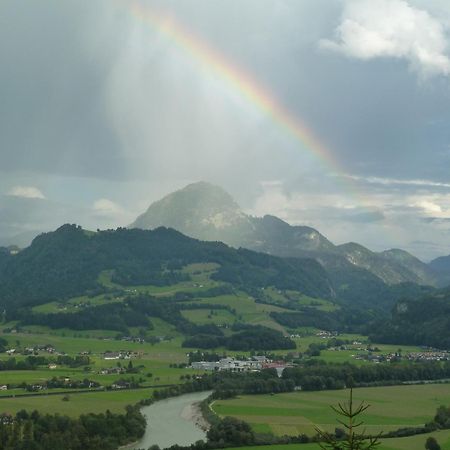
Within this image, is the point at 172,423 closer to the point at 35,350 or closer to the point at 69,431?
the point at 69,431

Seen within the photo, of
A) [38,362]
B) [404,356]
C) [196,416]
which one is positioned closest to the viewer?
[196,416]

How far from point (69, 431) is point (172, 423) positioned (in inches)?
621

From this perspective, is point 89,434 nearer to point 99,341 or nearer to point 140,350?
point 140,350

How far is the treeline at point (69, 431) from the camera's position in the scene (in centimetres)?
5653

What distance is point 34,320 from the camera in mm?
182250

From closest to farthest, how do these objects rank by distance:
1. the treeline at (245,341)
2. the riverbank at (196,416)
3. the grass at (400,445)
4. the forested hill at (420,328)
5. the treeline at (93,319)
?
1. the grass at (400,445)
2. the riverbank at (196,416)
3. the treeline at (245,341)
4. the forested hill at (420,328)
5. the treeline at (93,319)

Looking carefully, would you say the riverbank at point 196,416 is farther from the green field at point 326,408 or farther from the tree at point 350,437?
the tree at point 350,437

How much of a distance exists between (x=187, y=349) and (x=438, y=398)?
243ft

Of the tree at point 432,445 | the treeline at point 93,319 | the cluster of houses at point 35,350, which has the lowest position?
the tree at point 432,445

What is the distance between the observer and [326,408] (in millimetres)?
79812

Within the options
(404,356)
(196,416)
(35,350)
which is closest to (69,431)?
(196,416)

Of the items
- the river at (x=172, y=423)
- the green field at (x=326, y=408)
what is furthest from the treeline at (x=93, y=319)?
→ the green field at (x=326, y=408)

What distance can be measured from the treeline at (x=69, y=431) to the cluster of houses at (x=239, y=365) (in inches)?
1930

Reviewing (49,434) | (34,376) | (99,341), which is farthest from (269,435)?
(99,341)
